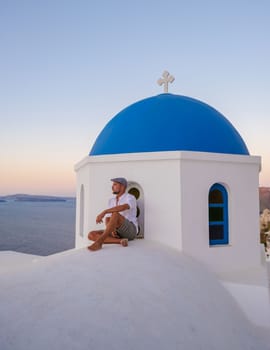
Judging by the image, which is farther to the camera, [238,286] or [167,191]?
[167,191]

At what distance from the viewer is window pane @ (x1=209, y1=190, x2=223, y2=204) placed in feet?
20.9

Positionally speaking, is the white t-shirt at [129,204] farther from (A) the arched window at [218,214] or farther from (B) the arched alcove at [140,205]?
(A) the arched window at [218,214]

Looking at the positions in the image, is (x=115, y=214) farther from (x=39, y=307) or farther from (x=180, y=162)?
(x=39, y=307)

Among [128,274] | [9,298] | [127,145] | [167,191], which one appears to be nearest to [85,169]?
[127,145]

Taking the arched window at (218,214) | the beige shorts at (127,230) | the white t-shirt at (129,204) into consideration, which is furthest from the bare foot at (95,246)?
the arched window at (218,214)

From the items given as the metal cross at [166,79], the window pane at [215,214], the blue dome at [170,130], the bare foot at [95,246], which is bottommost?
the bare foot at [95,246]

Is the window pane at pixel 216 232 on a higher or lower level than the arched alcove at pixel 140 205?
lower

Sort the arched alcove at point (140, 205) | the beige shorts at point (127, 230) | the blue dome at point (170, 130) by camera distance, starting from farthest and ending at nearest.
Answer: the blue dome at point (170, 130) → the arched alcove at point (140, 205) → the beige shorts at point (127, 230)

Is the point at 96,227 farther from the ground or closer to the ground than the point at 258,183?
closer to the ground

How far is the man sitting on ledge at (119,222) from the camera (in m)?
4.96

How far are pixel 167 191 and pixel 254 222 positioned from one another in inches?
83.6

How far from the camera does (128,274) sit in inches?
152

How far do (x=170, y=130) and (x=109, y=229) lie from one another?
253 centimetres

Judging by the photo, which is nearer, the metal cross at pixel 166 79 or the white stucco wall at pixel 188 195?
the white stucco wall at pixel 188 195
